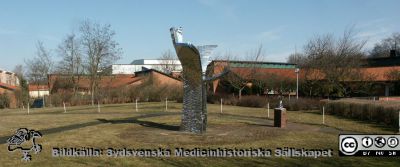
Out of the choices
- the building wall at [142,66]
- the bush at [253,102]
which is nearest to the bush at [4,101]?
the building wall at [142,66]

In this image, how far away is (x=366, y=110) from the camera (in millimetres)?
23875

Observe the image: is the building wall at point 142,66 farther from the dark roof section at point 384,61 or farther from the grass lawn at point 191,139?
the grass lawn at point 191,139

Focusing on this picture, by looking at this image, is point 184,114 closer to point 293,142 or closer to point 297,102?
point 293,142

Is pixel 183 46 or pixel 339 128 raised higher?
pixel 183 46

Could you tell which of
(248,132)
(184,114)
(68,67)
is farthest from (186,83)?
(68,67)

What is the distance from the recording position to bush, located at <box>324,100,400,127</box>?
69.1ft

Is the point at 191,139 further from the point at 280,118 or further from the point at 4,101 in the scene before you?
the point at 4,101

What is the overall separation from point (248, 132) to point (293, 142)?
2958 mm

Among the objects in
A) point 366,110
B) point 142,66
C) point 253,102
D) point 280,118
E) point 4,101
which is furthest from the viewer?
point 142,66

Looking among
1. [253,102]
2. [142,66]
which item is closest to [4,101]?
[253,102]

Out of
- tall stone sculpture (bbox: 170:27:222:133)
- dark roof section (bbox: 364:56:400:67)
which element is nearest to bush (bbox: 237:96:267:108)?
tall stone sculpture (bbox: 170:27:222:133)

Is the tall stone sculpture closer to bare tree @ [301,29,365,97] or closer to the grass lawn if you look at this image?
the grass lawn

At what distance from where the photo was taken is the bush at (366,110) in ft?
69.1

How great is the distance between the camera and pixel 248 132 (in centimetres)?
1761
